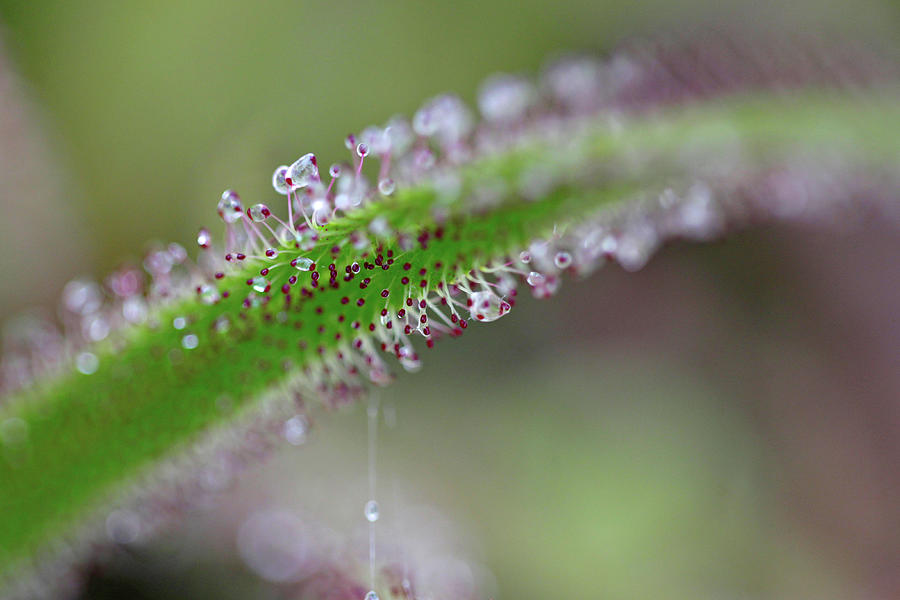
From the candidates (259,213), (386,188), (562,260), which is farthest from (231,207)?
(562,260)

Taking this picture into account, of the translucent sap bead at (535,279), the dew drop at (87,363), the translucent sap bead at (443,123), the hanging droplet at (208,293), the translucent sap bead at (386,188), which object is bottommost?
the translucent sap bead at (535,279)

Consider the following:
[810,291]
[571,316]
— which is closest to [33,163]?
[571,316]

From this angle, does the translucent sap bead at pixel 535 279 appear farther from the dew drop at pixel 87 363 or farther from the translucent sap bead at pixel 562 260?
the dew drop at pixel 87 363

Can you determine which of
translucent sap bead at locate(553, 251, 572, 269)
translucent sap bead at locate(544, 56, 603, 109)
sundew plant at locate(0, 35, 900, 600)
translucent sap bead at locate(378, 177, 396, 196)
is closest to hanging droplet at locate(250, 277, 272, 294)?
sundew plant at locate(0, 35, 900, 600)

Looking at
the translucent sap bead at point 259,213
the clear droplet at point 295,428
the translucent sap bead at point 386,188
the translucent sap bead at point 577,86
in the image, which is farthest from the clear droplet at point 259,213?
the translucent sap bead at point 577,86

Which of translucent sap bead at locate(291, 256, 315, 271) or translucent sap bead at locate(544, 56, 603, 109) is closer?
translucent sap bead at locate(291, 256, 315, 271)

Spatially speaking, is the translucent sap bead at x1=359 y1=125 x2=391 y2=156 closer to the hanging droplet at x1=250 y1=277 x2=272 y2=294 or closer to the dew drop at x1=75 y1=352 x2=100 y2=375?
the hanging droplet at x1=250 y1=277 x2=272 y2=294

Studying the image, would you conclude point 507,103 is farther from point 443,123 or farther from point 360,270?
point 360,270
